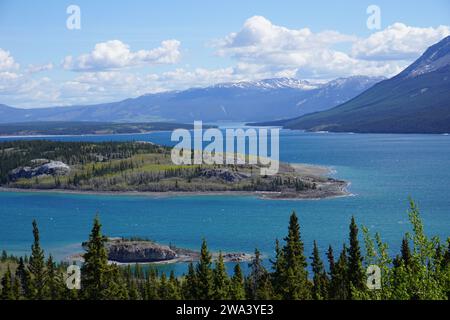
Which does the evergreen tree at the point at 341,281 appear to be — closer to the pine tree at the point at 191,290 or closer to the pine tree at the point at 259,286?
the pine tree at the point at 259,286

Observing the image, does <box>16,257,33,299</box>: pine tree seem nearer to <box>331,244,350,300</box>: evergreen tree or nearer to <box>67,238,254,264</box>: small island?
<box>67,238,254,264</box>: small island

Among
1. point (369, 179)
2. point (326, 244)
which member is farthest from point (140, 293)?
point (369, 179)

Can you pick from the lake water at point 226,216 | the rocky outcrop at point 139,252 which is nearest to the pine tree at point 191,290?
the lake water at point 226,216

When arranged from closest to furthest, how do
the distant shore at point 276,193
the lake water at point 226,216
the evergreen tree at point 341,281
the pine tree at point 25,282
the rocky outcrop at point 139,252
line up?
the evergreen tree at point 341,281 < the pine tree at point 25,282 < the rocky outcrop at point 139,252 < the lake water at point 226,216 < the distant shore at point 276,193

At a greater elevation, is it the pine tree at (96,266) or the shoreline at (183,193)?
the pine tree at (96,266)

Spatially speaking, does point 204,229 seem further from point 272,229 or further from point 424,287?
point 424,287

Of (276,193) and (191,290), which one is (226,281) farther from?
Result: (276,193)

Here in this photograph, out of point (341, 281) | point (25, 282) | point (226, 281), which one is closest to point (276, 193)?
point (25, 282)

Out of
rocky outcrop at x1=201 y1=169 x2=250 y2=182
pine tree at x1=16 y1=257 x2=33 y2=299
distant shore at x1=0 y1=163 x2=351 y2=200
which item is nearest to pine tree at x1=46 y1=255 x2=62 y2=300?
pine tree at x1=16 y1=257 x2=33 y2=299
